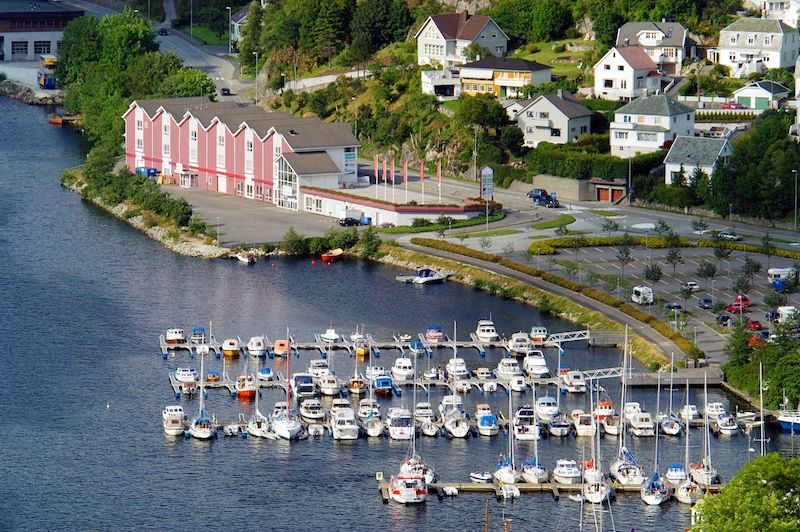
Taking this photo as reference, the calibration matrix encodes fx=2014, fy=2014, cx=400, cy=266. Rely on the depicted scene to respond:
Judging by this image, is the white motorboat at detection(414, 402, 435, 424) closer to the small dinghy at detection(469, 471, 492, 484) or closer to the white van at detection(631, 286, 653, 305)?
the small dinghy at detection(469, 471, 492, 484)

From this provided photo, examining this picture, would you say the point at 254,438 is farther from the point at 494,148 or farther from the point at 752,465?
the point at 494,148

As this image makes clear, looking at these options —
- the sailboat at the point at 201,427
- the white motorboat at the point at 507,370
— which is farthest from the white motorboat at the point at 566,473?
the sailboat at the point at 201,427

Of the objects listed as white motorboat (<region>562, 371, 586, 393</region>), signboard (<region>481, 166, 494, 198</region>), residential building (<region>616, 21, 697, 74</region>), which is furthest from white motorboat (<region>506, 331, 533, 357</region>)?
residential building (<region>616, 21, 697, 74</region>)

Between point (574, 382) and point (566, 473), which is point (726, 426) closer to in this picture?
point (574, 382)

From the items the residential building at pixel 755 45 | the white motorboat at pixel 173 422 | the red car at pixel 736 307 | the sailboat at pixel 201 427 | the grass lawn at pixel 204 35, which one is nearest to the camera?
the sailboat at pixel 201 427

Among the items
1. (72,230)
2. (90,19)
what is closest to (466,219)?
(72,230)

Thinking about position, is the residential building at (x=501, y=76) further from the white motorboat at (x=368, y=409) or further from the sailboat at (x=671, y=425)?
the sailboat at (x=671, y=425)

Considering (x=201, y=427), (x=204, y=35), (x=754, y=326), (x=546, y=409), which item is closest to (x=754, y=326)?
(x=754, y=326)
